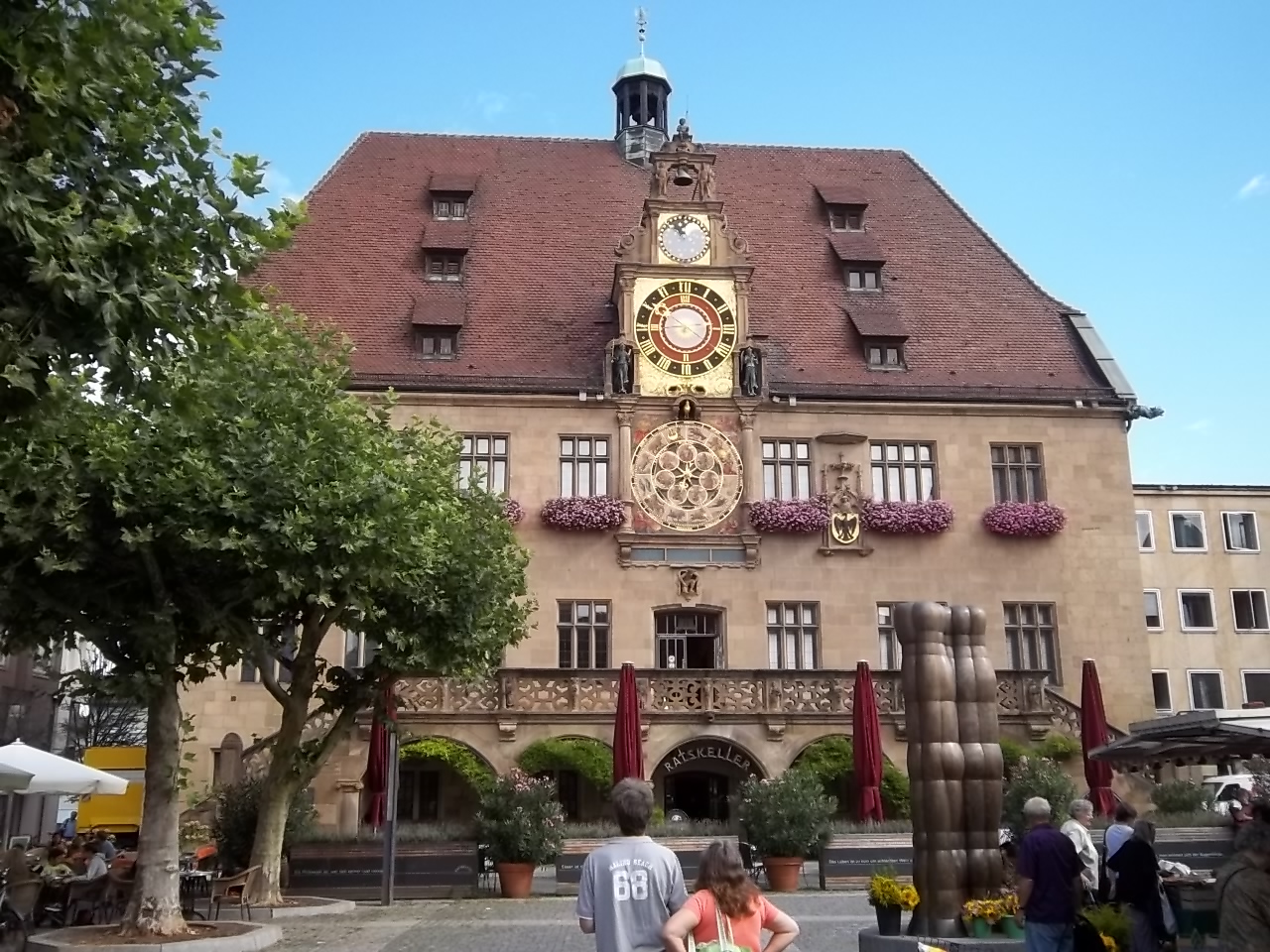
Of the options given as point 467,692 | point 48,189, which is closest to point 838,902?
point 467,692

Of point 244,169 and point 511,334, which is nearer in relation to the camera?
point 244,169

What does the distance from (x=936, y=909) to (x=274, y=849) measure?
1055cm

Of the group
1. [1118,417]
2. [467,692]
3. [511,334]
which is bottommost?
[467,692]

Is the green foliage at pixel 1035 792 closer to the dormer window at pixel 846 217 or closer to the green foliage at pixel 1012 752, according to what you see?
the green foliage at pixel 1012 752

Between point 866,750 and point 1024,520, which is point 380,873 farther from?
point 1024,520

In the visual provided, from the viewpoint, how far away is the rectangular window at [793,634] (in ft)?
96.4

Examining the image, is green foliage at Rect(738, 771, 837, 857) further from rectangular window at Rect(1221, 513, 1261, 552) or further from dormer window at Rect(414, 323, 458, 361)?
rectangular window at Rect(1221, 513, 1261, 552)

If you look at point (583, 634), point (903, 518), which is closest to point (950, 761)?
point (583, 634)

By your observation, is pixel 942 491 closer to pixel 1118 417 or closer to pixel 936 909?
pixel 1118 417

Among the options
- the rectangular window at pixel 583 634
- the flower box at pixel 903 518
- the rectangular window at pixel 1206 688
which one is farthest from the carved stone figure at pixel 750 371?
the rectangular window at pixel 1206 688

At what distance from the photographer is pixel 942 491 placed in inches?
1206

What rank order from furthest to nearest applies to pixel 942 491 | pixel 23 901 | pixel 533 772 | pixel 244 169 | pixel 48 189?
pixel 942 491 → pixel 533 772 → pixel 23 901 → pixel 244 169 → pixel 48 189

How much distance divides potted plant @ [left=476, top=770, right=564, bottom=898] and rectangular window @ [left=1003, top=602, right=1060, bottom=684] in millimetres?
14071

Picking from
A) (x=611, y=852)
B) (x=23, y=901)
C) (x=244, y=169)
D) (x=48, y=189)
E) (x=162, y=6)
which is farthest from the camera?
(x=23, y=901)
